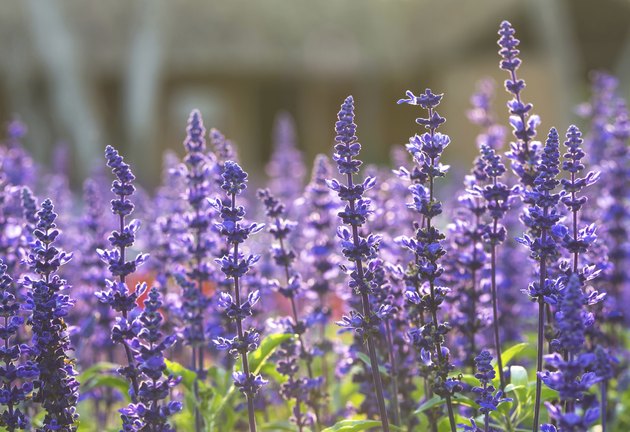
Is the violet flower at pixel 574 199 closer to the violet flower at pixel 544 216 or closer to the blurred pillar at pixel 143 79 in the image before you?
the violet flower at pixel 544 216

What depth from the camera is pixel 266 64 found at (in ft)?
84.1

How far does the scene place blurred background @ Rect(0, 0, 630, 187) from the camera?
1767cm

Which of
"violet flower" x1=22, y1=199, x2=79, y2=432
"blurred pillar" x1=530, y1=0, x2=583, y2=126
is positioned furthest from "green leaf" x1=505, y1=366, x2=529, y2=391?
"blurred pillar" x1=530, y1=0, x2=583, y2=126

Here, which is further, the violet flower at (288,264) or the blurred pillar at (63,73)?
the blurred pillar at (63,73)

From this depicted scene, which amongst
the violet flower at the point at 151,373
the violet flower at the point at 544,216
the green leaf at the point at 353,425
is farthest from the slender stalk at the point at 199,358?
the violet flower at the point at 544,216

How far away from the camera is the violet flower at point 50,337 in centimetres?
329

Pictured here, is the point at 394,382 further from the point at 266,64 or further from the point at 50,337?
the point at 266,64

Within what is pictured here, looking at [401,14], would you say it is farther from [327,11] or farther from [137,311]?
[137,311]

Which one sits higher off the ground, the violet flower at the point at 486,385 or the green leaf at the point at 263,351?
the green leaf at the point at 263,351

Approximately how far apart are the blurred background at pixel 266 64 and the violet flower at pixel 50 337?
12.3 meters

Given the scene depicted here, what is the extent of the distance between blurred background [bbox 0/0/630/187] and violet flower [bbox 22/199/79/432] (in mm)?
12297

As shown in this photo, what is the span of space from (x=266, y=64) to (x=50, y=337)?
74.9 ft

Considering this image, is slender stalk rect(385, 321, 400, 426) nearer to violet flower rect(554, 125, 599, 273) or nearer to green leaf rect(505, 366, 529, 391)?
green leaf rect(505, 366, 529, 391)

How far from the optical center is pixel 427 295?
11.0ft
